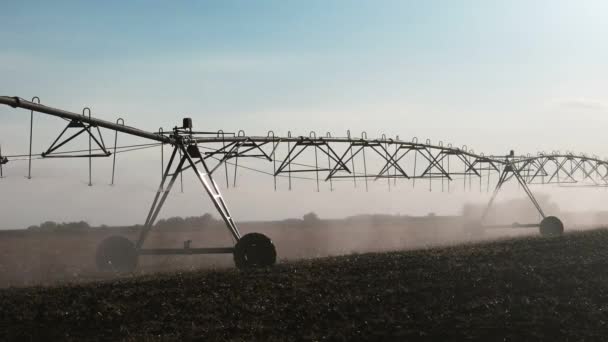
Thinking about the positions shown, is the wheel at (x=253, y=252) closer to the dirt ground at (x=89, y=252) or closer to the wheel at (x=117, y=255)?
the dirt ground at (x=89, y=252)

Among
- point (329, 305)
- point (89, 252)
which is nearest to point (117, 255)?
point (329, 305)

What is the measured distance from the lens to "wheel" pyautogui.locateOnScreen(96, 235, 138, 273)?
90.4 feet

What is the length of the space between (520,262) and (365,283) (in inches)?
315

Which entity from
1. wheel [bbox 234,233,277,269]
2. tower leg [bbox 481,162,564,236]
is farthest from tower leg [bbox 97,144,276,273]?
tower leg [bbox 481,162,564,236]

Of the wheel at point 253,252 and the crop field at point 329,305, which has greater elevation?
the wheel at point 253,252

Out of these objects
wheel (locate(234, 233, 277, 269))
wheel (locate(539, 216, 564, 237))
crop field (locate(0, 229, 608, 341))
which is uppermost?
wheel (locate(539, 216, 564, 237))

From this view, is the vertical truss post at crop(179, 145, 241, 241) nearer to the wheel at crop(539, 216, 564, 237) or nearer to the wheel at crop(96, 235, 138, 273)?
the wheel at crop(96, 235, 138, 273)

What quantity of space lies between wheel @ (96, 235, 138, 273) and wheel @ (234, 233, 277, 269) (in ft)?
18.5

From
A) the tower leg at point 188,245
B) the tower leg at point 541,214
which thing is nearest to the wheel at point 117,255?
the tower leg at point 188,245

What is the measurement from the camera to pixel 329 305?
64.6ft

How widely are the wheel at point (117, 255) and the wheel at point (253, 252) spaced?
5.65 m

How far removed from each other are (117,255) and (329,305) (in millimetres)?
12061

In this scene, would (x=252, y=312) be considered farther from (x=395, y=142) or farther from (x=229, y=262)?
(x=395, y=142)

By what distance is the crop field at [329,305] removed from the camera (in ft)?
58.1
